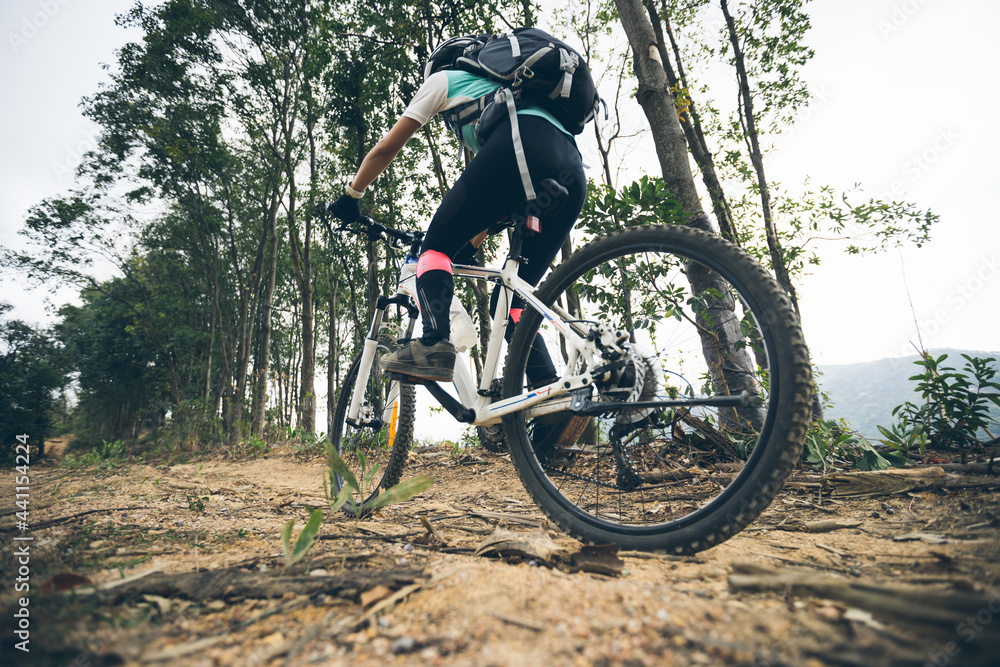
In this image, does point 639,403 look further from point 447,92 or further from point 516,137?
point 447,92

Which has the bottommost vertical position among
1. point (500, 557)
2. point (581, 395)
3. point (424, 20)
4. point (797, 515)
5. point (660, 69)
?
point (797, 515)

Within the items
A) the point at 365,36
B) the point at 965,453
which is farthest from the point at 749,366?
the point at 365,36

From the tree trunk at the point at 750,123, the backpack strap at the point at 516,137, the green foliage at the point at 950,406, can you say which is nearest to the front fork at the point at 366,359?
the backpack strap at the point at 516,137

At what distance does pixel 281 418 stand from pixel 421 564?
100ft

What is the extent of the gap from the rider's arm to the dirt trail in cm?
178

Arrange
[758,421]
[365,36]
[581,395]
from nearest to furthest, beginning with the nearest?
[581,395], [758,421], [365,36]

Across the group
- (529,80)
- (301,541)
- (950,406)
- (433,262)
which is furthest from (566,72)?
(950,406)

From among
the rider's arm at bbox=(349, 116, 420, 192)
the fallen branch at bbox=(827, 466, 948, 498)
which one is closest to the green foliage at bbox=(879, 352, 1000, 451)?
the fallen branch at bbox=(827, 466, 948, 498)

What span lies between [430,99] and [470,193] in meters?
0.50

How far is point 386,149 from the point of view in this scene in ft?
7.25

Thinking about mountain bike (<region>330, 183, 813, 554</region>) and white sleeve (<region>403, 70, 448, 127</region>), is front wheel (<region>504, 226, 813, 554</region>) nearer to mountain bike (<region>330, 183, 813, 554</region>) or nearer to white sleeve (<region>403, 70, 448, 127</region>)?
mountain bike (<region>330, 183, 813, 554</region>)

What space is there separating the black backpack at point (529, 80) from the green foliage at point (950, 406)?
2912 millimetres

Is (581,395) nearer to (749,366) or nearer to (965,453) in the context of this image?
(749,366)

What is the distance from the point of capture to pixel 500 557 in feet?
4.84
